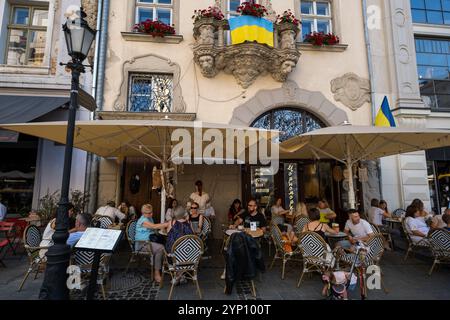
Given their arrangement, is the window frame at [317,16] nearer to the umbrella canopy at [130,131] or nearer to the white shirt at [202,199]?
the umbrella canopy at [130,131]

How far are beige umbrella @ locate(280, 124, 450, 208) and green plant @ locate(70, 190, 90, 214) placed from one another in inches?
229

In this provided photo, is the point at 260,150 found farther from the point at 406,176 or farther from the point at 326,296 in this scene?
the point at 406,176

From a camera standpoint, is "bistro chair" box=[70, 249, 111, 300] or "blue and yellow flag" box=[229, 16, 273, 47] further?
"blue and yellow flag" box=[229, 16, 273, 47]

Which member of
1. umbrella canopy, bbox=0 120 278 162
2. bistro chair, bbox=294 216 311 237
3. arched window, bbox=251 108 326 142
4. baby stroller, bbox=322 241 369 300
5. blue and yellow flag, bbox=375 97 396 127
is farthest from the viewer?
arched window, bbox=251 108 326 142

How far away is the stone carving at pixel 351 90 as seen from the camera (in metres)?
8.73

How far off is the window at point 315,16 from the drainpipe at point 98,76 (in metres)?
6.75

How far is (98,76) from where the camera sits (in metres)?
8.00

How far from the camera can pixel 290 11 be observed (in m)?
8.92

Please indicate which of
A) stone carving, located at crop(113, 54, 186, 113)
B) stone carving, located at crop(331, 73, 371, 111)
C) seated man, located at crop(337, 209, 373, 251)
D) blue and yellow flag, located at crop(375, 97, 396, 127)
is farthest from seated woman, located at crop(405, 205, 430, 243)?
stone carving, located at crop(113, 54, 186, 113)

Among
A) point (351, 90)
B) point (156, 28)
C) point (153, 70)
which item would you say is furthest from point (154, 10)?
point (351, 90)

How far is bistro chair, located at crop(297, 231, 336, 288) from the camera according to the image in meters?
4.14

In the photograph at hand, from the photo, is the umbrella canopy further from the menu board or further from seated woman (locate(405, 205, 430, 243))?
seated woman (locate(405, 205, 430, 243))
